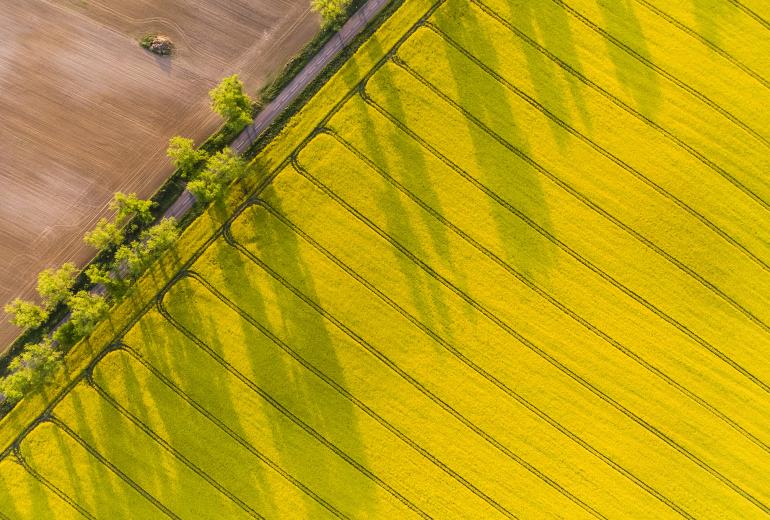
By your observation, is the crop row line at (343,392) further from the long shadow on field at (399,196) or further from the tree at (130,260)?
the long shadow on field at (399,196)

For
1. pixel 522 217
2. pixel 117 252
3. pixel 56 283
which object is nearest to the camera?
pixel 56 283

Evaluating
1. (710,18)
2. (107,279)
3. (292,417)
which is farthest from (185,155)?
(710,18)

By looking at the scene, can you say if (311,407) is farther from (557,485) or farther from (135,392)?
(557,485)

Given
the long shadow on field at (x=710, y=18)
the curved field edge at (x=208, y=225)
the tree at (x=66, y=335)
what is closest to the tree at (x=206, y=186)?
the curved field edge at (x=208, y=225)

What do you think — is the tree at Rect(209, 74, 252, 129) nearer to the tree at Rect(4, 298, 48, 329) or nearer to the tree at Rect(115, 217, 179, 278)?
the tree at Rect(115, 217, 179, 278)

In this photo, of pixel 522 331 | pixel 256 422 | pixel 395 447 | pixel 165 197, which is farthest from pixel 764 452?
pixel 165 197

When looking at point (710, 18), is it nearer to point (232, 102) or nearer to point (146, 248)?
point (232, 102)

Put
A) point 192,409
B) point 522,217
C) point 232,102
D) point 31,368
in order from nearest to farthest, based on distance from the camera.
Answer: point 232,102
point 31,368
point 192,409
point 522,217
